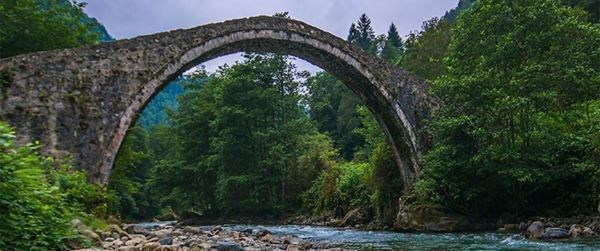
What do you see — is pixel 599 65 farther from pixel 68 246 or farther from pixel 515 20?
pixel 68 246

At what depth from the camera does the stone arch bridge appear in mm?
11836

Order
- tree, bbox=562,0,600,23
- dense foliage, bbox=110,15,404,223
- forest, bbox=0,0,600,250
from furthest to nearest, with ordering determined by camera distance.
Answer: tree, bbox=562,0,600,23 < dense foliage, bbox=110,15,404,223 < forest, bbox=0,0,600,250

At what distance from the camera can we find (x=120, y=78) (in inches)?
524

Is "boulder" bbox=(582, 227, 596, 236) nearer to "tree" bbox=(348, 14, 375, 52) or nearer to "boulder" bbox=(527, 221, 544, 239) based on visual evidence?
"boulder" bbox=(527, 221, 544, 239)

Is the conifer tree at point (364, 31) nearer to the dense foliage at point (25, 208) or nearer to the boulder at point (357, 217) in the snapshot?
the boulder at point (357, 217)

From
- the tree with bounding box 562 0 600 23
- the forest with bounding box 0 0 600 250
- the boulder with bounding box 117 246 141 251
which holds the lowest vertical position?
the boulder with bounding box 117 246 141 251

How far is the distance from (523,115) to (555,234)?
3797 mm

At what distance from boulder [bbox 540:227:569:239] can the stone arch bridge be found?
7.39m

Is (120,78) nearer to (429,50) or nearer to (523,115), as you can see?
(523,115)

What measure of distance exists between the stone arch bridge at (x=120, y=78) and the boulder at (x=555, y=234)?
7386 mm

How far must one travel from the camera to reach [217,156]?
29.0 metres

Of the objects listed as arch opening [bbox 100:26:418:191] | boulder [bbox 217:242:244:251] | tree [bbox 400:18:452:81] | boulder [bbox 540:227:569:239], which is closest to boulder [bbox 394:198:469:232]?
arch opening [bbox 100:26:418:191]

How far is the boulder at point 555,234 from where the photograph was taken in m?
10.5

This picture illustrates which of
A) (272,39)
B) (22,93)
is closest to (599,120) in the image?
(272,39)
